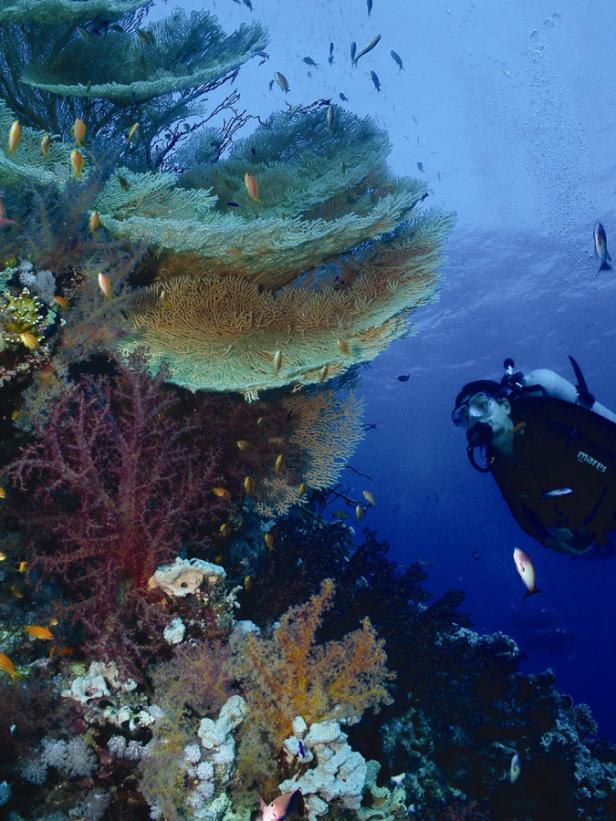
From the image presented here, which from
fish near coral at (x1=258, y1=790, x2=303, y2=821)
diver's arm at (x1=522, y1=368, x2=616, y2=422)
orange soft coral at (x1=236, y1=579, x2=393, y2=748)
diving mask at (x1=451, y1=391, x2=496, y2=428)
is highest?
diver's arm at (x1=522, y1=368, x2=616, y2=422)

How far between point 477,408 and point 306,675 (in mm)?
2501

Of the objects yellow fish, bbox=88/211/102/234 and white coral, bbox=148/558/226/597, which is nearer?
white coral, bbox=148/558/226/597

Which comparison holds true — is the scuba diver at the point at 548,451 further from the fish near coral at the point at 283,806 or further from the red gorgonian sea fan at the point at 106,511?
the fish near coral at the point at 283,806

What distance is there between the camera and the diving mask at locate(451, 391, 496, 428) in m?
4.30

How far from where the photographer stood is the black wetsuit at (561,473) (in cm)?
418

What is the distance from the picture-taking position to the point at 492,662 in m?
6.91

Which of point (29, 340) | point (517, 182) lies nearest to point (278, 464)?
point (29, 340)

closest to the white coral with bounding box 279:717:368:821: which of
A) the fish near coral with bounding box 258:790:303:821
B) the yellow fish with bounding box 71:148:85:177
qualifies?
the fish near coral with bounding box 258:790:303:821

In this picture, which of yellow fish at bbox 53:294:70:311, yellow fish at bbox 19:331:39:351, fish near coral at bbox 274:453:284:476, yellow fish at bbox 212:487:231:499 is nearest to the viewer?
yellow fish at bbox 19:331:39:351

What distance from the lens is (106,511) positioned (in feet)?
10.7

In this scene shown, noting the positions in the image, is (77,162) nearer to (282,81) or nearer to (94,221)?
(94,221)

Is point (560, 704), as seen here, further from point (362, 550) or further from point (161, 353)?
point (161, 353)

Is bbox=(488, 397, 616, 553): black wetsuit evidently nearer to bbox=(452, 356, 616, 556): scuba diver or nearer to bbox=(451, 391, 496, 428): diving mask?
bbox=(452, 356, 616, 556): scuba diver

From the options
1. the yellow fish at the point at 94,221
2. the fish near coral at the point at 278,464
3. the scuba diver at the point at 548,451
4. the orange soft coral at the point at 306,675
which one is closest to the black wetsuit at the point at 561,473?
the scuba diver at the point at 548,451
